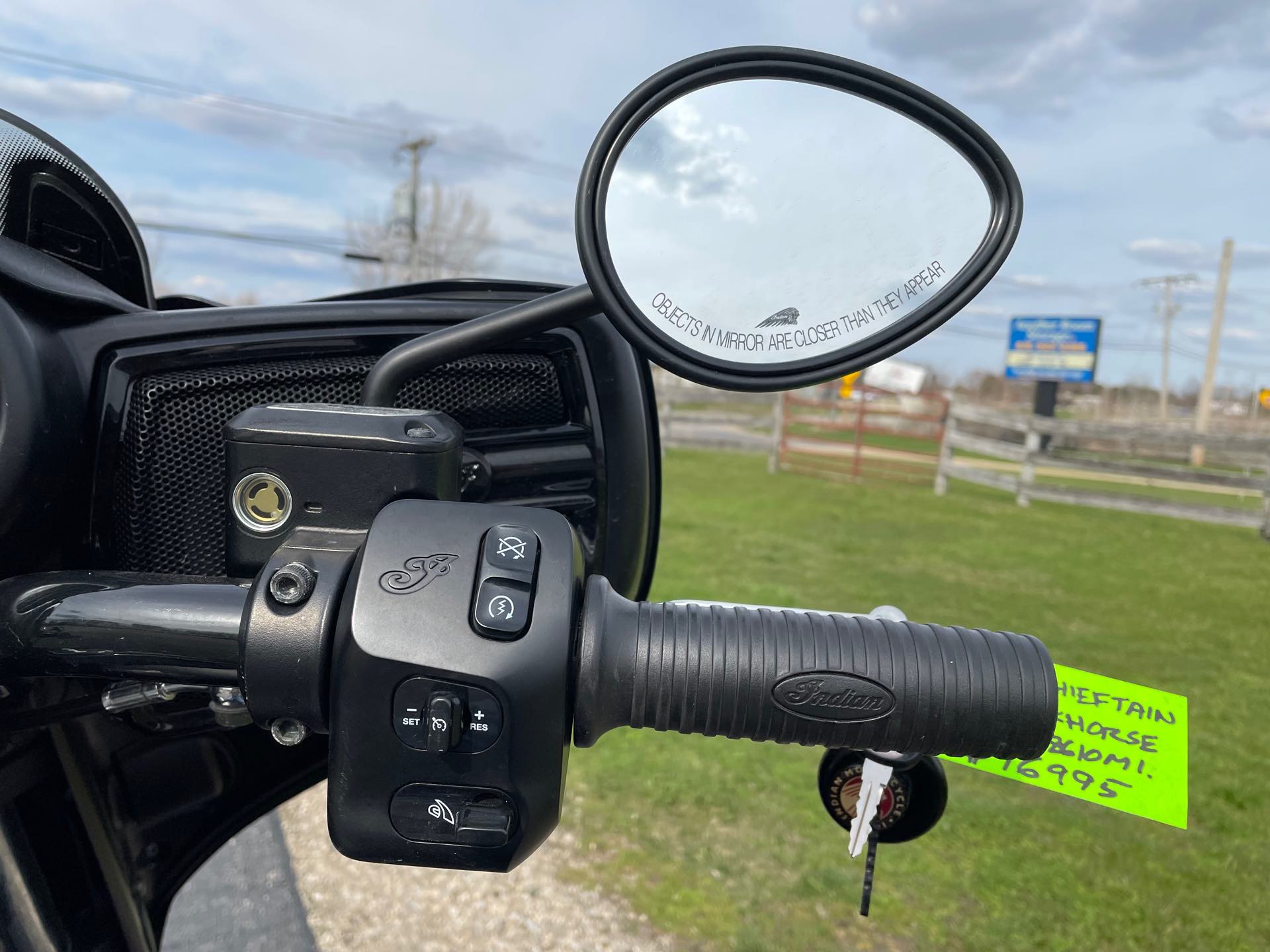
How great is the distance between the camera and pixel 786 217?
2.52 feet

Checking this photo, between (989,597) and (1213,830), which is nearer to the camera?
(1213,830)

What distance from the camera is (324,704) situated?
0.59m

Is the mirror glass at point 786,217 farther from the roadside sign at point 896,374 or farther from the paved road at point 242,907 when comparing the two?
the roadside sign at point 896,374

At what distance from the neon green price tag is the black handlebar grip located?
0.36 meters

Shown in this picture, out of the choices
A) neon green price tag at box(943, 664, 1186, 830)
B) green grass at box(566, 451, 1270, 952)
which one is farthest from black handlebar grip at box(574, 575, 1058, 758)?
green grass at box(566, 451, 1270, 952)

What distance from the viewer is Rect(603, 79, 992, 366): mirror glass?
752 millimetres

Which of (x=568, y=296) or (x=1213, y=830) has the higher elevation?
(x=568, y=296)

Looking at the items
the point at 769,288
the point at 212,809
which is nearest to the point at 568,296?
the point at 769,288

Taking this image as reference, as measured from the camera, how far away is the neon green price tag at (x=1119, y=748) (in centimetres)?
91

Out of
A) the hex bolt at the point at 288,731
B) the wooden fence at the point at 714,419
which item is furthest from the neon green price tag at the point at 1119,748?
the wooden fence at the point at 714,419

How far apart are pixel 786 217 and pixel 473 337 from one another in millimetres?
298

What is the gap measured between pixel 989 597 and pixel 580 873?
463cm

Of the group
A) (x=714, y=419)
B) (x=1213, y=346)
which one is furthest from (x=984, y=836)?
(x=1213, y=346)

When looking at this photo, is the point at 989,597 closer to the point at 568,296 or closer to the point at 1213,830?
the point at 1213,830
